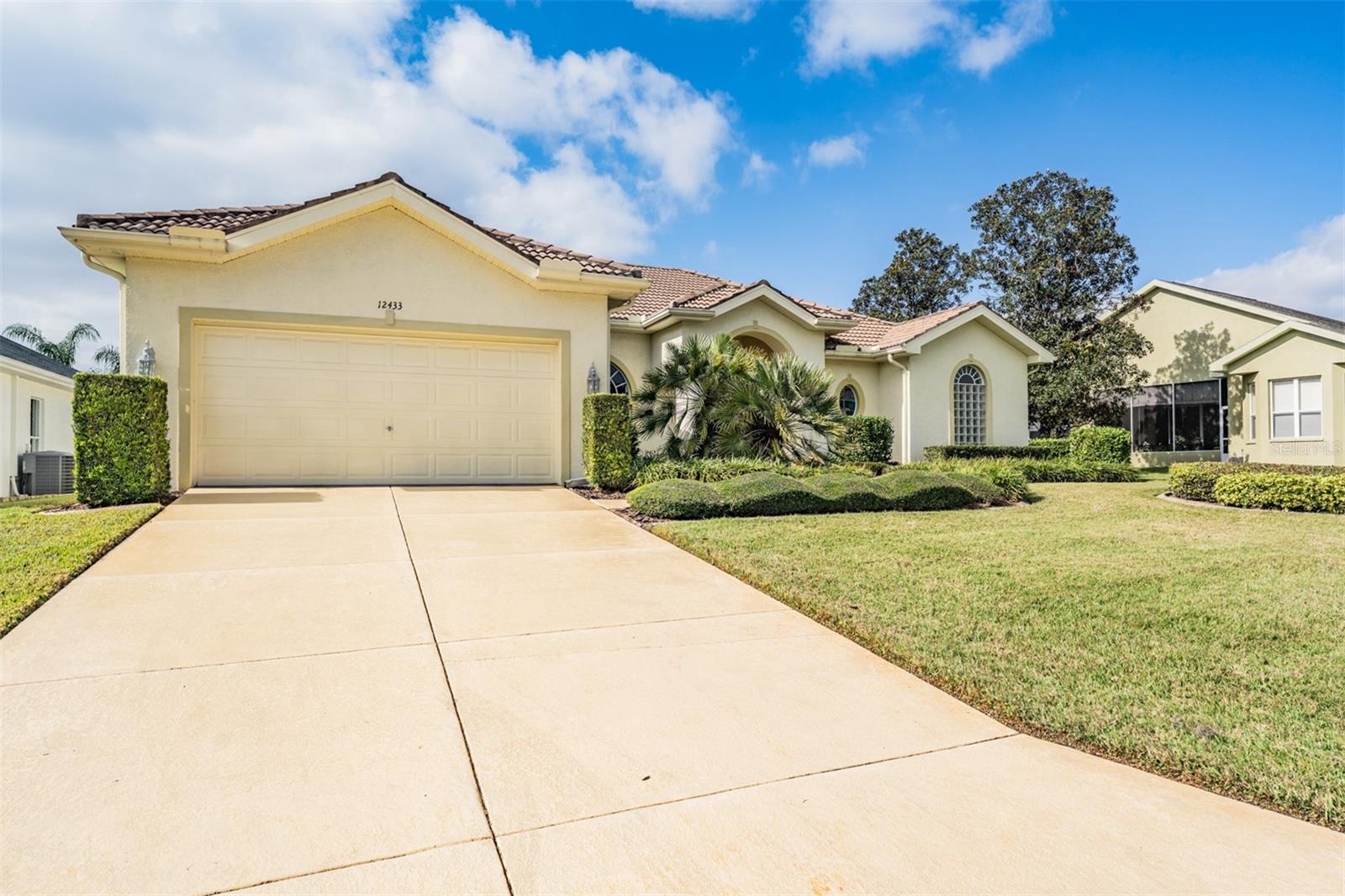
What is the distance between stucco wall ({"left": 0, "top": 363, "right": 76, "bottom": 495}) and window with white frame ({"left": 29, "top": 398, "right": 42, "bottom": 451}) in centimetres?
16

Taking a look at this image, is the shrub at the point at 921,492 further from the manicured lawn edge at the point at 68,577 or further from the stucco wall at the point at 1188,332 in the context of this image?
the stucco wall at the point at 1188,332

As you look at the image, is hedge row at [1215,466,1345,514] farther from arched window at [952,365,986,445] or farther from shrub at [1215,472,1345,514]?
arched window at [952,365,986,445]

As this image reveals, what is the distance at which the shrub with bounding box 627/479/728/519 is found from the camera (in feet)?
30.5

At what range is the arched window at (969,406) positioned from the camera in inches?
807

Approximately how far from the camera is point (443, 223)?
11.9m

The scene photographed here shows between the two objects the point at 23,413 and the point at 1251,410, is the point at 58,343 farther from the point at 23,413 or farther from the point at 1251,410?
the point at 1251,410

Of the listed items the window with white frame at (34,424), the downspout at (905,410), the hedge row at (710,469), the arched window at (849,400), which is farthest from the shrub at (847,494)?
the window with white frame at (34,424)

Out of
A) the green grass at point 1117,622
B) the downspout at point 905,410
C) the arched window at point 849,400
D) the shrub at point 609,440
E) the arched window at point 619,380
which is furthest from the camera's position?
the arched window at point 849,400

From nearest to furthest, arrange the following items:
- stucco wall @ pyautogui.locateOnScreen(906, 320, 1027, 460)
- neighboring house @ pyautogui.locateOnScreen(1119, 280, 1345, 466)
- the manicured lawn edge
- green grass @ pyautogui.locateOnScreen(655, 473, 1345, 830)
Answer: green grass @ pyautogui.locateOnScreen(655, 473, 1345, 830)
the manicured lawn edge
stucco wall @ pyautogui.locateOnScreen(906, 320, 1027, 460)
neighboring house @ pyautogui.locateOnScreen(1119, 280, 1345, 466)

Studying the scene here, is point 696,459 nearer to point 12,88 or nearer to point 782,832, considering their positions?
point 782,832

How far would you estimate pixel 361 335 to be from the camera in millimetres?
11906

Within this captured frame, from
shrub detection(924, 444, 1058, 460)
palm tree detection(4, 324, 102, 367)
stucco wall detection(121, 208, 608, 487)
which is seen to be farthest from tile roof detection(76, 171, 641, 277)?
palm tree detection(4, 324, 102, 367)

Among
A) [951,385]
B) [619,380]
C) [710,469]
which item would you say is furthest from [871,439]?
[710,469]

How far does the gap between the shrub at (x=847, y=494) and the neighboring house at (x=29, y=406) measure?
17125mm
